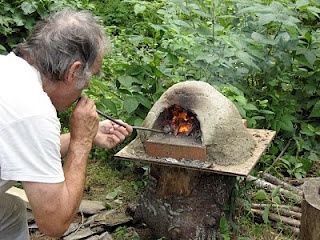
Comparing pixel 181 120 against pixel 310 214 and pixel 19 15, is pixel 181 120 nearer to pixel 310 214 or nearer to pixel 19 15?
pixel 310 214

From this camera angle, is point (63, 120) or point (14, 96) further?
point (63, 120)

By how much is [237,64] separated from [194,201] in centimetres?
178

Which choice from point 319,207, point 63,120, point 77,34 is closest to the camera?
point 77,34

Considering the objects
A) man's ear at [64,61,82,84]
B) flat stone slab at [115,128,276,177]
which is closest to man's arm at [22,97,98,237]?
man's ear at [64,61,82,84]

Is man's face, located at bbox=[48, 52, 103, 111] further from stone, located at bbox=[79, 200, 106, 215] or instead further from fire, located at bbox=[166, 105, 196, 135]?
stone, located at bbox=[79, 200, 106, 215]

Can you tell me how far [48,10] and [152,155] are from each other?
9.81ft

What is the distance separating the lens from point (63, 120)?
6.05 m

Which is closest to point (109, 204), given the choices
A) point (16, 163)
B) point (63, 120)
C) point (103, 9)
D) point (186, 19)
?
point (63, 120)

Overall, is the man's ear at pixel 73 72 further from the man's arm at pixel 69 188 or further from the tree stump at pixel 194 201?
the tree stump at pixel 194 201

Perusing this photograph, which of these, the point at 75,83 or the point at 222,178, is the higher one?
the point at 75,83

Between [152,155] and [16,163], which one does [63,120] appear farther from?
[16,163]

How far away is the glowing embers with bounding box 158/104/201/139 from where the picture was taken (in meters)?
4.02

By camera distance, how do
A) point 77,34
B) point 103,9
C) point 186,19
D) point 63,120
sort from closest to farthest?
1. point 77,34
2. point 186,19
3. point 63,120
4. point 103,9

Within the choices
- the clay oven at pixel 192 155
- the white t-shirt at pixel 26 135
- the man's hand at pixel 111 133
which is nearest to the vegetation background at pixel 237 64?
the clay oven at pixel 192 155
